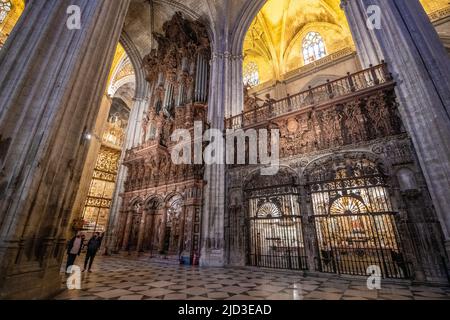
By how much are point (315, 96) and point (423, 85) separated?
12.8 ft

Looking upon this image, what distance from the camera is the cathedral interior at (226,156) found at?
3541 millimetres

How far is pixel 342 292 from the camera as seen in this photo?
3.71 m

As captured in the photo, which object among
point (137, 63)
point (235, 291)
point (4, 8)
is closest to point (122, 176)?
point (137, 63)

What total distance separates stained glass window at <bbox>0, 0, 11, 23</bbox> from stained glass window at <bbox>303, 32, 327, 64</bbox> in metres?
17.6

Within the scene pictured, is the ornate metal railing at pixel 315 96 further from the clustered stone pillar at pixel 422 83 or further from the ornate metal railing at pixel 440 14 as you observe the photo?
the ornate metal railing at pixel 440 14

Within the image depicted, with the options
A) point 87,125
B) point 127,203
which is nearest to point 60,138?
point 87,125

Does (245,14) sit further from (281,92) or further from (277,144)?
(277,144)

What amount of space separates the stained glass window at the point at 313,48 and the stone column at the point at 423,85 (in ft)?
30.1

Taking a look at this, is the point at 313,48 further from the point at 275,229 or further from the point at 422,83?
the point at 275,229

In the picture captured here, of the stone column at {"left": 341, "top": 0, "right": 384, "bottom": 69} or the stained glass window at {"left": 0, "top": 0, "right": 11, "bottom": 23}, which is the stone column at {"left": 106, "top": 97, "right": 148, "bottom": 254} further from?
the stone column at {"left": 341, "top": 0, "right": 384, "bottom": 69}

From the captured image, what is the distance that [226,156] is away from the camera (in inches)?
340

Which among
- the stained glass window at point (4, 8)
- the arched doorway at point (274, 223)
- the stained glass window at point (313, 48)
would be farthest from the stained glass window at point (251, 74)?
the stained glass window at point (4, 8)

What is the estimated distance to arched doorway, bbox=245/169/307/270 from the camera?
6730mm
